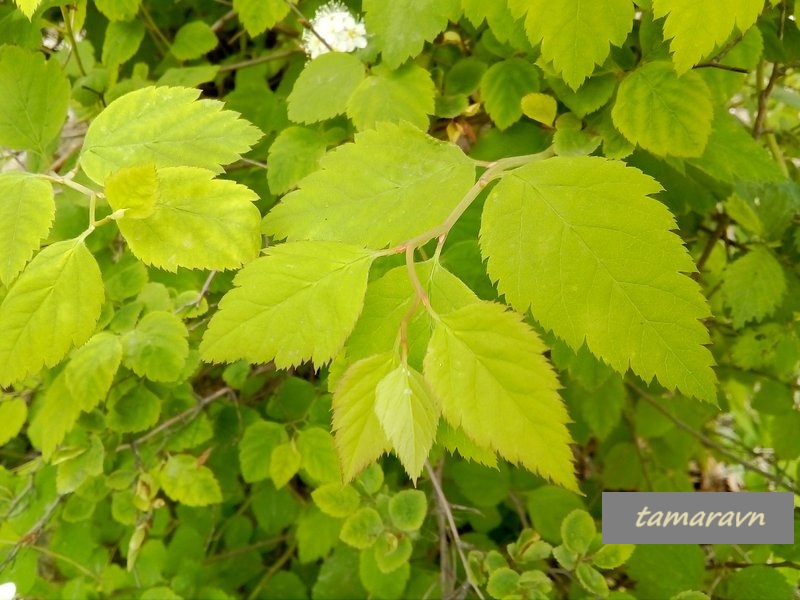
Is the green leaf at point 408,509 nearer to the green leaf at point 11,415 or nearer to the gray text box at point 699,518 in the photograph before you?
the gray text box at point 699,518

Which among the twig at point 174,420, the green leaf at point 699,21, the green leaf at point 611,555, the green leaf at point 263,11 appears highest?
the green leaf at point 263,11

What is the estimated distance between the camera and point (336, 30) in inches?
34.4

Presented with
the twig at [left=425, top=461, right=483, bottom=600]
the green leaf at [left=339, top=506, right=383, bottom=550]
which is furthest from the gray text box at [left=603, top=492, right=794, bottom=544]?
the green leaf at [left=339, top=506, right=383, bottom=550]

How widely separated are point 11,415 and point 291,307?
69 centimetres

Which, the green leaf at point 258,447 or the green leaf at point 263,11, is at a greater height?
the green leaf at point 263,11

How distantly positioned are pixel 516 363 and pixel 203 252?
0.30m

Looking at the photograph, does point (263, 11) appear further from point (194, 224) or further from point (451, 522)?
point (451, 522)

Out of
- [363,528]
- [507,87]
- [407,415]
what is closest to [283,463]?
[363,528]

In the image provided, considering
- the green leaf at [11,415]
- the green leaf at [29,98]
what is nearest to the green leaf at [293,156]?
the green leaf at [29,98]

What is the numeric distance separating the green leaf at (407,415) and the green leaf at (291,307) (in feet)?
0.20

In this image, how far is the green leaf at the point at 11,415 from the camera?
3.03ft

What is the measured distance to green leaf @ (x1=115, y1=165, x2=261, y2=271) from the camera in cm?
55

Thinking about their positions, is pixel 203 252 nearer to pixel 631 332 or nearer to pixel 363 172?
pixel 363 172

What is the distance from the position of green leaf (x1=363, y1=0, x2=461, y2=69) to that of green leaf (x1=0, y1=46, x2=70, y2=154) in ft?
1.34
